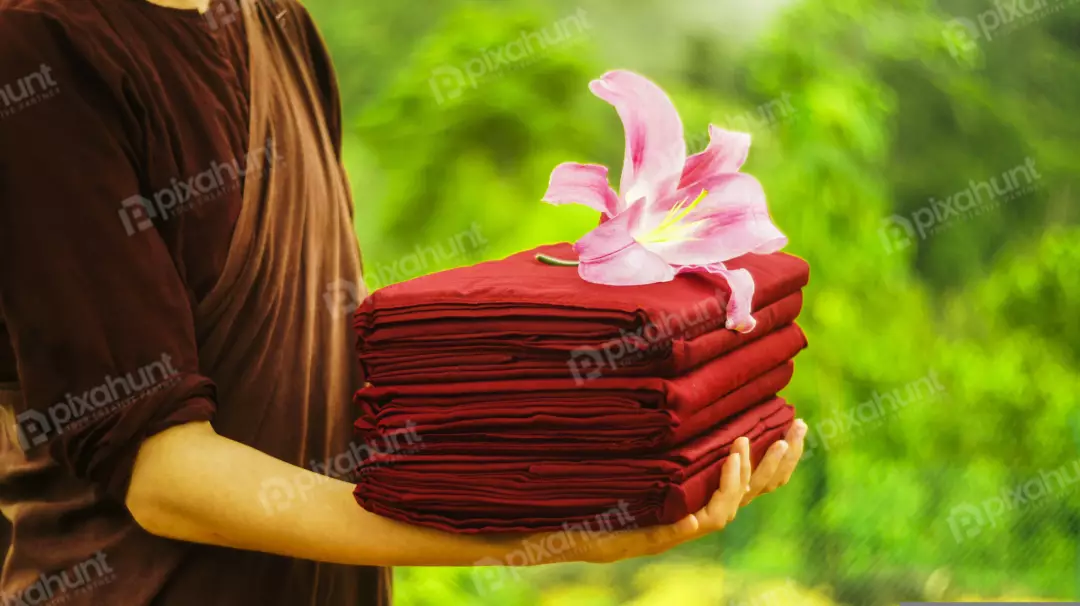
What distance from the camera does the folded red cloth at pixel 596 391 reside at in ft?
2.46

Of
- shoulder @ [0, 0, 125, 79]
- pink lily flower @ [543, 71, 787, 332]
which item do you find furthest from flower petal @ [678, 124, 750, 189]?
shoulder @ [0, 0, 125, 79]

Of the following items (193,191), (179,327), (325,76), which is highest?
(325,76)

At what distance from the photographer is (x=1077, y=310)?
1.94 m

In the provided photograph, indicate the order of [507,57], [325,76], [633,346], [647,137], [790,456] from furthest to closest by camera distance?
[507,57]
[325,76]
[790,456]
[647,137]
[633,346]

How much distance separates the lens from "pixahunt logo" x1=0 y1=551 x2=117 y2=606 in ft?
2.90

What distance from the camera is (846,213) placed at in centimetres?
191

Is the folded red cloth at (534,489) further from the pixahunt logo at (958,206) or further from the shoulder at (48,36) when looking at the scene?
the pixahunt logo at (958,206)

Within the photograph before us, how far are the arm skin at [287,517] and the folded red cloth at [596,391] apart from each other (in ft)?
0.23

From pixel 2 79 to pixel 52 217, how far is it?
110 mm

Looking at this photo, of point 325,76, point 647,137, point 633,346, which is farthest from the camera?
point 325,76

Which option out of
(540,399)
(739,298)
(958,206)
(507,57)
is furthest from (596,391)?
(958,206)

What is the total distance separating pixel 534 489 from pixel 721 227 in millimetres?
263

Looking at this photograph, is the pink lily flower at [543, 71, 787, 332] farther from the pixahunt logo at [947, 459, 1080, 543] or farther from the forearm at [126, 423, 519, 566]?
the pixahunt logo at [947, 459, 1080, 543]

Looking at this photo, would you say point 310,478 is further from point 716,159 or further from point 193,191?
point 716,159
